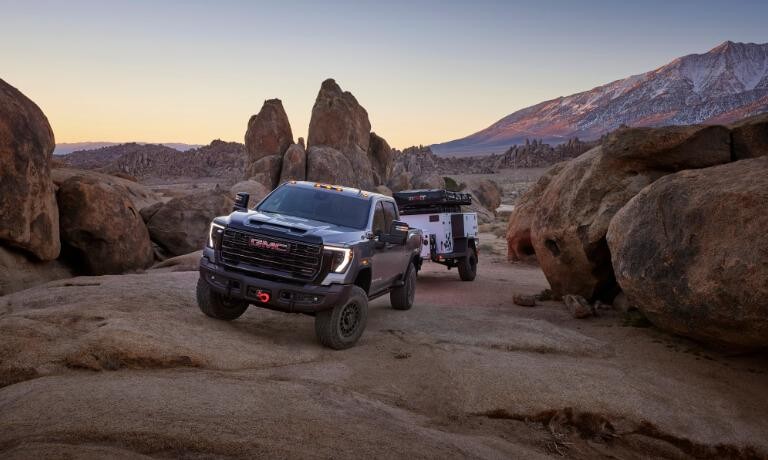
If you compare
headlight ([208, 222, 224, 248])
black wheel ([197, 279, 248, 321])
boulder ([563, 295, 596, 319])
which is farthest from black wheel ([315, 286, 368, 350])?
boulder ([563, 295, 596, 319])

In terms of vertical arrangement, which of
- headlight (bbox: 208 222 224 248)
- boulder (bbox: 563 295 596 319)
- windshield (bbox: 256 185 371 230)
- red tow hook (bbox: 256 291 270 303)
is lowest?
boulder (bbox: 563 295 596 319)

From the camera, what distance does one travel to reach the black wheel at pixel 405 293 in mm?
11354

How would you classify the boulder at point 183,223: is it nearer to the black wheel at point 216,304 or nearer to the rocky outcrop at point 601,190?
the black wheel at point 216,304

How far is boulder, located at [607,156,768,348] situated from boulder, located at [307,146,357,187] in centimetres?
3106

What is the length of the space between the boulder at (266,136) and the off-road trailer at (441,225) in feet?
86.6

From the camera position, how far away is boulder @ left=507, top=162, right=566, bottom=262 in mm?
19562

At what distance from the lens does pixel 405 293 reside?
11.4 m

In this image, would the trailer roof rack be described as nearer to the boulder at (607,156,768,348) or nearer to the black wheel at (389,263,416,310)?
the black wheel at (389,263,416,310)

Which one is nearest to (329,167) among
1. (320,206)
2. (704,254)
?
(320,206)

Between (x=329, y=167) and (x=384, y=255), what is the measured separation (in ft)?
100

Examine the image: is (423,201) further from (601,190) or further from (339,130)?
(339,130)

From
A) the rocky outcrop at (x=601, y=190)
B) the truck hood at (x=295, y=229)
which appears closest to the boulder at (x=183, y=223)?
the truck hood at (x=295, y=229)

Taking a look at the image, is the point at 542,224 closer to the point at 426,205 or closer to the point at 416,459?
the point at 426,205

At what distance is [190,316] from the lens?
8.43 meters
